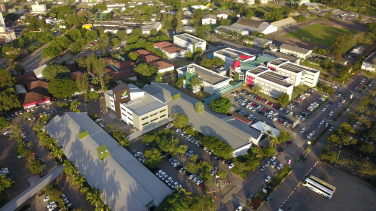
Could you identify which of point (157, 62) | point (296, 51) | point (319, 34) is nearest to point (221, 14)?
point (319, 34)

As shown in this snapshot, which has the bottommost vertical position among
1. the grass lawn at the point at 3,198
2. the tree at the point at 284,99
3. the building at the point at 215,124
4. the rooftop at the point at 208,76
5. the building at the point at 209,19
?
the grass lawn at the point at 3,198

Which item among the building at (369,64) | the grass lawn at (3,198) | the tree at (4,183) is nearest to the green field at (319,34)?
the building at (369,64)

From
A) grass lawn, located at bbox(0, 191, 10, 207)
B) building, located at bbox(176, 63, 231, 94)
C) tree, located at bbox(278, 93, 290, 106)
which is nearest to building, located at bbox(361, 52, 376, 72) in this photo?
tree, located at bbox(278, 93, 290, 106)

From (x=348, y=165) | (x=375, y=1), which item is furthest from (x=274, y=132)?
(x=375, y=1)

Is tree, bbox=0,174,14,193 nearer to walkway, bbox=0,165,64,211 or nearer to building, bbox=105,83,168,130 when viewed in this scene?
walkway, bbox=0,165,64,211

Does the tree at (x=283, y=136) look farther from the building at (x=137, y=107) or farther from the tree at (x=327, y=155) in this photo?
the building at (x=137, y=107)

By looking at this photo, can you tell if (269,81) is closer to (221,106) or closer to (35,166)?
(221,106)

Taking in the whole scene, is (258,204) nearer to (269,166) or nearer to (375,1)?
(269,166)
